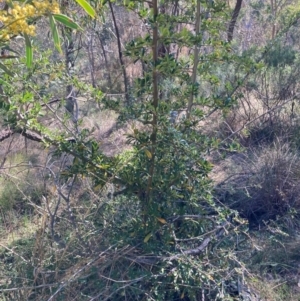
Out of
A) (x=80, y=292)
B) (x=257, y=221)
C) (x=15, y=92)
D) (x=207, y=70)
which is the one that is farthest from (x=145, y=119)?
(x=257, y=221)

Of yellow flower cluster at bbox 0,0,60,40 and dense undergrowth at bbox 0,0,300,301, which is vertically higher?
yellow flower cluster at bbox 0,0,60,40

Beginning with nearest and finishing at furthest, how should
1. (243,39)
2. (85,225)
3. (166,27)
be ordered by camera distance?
(166,27), (85,225), (243,39)

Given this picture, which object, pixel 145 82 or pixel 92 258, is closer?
pixel 145 82

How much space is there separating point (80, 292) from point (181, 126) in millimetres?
1091

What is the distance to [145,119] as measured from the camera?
2908 millimetres

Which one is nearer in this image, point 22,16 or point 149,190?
point 22,16

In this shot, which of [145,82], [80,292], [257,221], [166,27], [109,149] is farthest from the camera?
[109,149]

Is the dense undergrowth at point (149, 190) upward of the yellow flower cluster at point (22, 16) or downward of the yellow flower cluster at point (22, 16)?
downward

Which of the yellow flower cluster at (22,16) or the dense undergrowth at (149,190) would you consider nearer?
the yellow flower cluster at (22,16)

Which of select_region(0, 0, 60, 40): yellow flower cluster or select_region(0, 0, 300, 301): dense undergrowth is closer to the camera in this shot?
select_region(0, 0, 60, 40): yellow flower cluster

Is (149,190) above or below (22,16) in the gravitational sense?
below

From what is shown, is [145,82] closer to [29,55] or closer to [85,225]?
[29,55]

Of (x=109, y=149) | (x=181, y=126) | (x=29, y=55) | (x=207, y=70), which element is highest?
Answer: (x=29, y=55)

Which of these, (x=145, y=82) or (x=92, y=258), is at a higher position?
(x=145, y=82)
